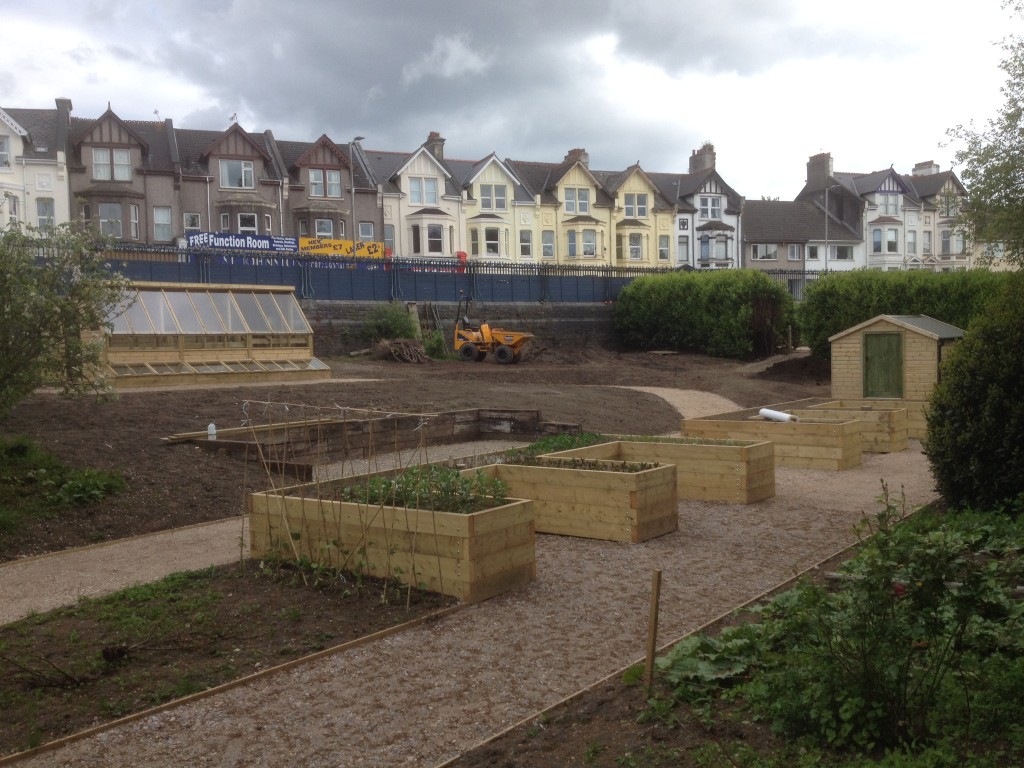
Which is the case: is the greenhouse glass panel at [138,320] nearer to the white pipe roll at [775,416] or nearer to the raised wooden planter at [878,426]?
the white pipe roll at [775,416]

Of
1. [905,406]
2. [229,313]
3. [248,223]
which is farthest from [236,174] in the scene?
[905,406]

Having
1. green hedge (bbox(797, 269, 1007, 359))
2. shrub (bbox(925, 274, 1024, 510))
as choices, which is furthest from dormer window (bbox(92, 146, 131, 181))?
shrub (bbox(925, 274, 1024, 510))

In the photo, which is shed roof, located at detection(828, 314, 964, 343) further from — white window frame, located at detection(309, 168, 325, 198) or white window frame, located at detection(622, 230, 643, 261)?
white window frame, located at detection(622, 230, 643, 261)

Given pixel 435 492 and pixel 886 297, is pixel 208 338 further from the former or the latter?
pixel 886 297

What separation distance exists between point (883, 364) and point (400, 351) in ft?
57.2

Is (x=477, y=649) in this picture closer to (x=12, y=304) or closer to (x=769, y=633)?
(x=769, y=633)

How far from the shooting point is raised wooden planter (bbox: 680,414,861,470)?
50.6 feet

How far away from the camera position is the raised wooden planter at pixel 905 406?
19.5 m

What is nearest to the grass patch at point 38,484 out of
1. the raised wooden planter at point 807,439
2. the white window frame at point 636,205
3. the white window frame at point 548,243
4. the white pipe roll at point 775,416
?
the raised wooden planter at point 807,439

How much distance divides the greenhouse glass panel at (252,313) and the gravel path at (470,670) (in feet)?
56.7

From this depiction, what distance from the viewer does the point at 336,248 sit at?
4653 cm

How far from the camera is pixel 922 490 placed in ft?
44.0

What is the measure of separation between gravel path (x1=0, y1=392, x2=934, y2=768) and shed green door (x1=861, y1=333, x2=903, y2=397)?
36.8 ft

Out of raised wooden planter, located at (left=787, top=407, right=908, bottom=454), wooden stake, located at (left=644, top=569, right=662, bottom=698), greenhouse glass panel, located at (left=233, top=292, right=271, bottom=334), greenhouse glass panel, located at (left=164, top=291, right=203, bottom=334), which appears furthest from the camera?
greenhouse glass panel, located at (left=233, top=292, right=271, bottom=334)
